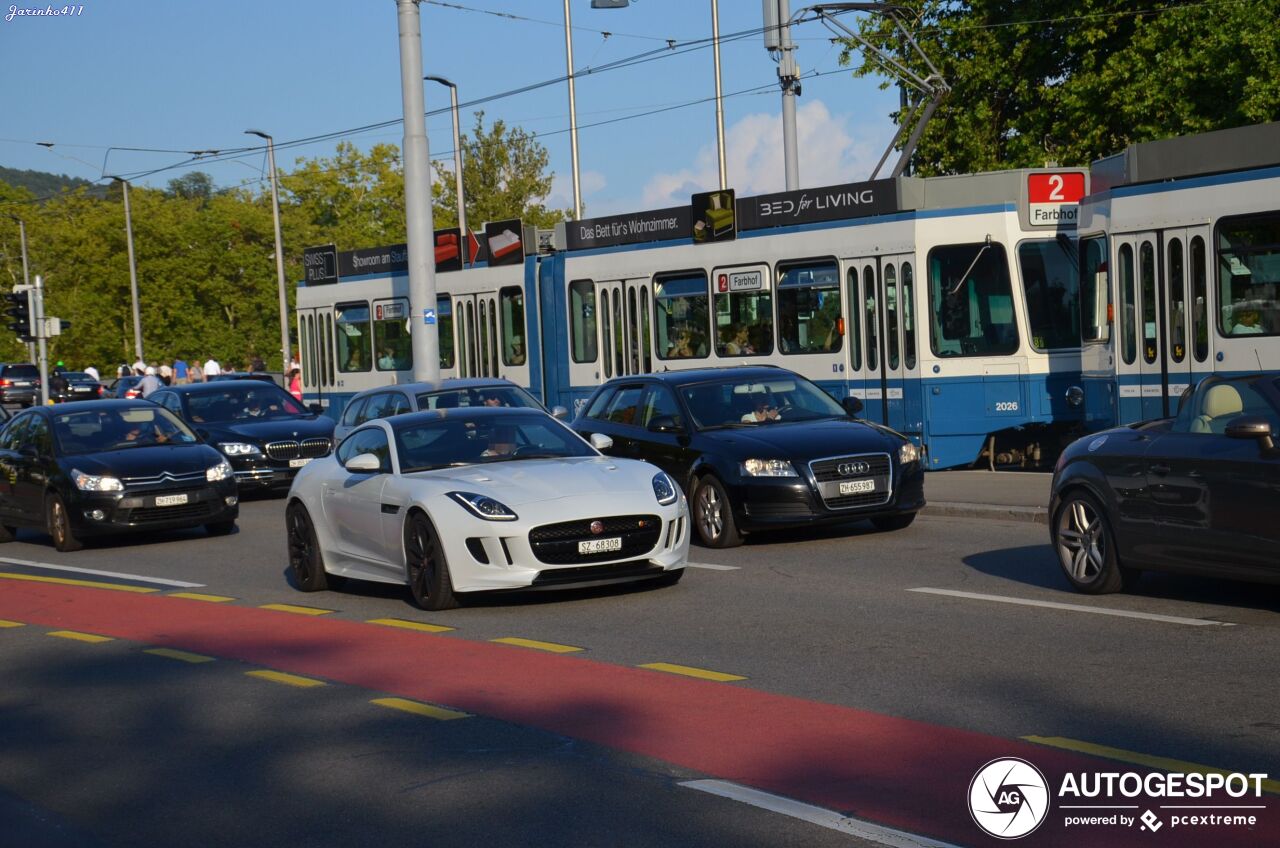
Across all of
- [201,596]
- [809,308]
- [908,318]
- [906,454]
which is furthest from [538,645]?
[809,308]

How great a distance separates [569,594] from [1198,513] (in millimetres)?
4729

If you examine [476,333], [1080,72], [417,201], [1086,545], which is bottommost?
[1086,545]

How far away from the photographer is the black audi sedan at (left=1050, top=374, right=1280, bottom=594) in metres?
10.1

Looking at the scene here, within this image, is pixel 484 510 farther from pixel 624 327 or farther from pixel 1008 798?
pixel 624 327

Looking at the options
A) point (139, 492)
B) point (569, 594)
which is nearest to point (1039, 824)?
point (569, 594)

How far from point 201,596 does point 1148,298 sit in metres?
10.0

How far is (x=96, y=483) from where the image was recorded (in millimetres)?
19547

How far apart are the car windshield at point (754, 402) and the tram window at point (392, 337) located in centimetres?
1747

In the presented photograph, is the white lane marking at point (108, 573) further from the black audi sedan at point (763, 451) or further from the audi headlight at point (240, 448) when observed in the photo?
the audi headlight at point (240, 448)

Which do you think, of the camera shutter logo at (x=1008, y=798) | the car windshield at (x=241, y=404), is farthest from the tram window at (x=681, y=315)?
the camera shutter logo at (x=1008, y=798)

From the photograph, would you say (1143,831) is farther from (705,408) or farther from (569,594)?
(705,408)

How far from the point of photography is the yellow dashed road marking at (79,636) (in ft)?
40.1

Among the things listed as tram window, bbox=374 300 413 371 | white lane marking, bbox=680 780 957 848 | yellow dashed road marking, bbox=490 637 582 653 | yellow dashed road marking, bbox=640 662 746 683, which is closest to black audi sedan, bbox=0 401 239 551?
yellow dashed road marking, bbox=490 637 582 653

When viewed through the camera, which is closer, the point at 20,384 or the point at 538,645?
the point at 538,645
